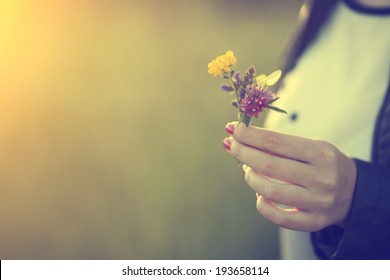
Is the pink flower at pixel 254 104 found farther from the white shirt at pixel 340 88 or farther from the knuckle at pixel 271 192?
the white shirt at pixel 340 88

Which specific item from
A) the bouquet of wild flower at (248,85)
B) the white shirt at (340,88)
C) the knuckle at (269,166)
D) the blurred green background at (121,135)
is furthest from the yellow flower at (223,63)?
the blurred green background at (121,135)

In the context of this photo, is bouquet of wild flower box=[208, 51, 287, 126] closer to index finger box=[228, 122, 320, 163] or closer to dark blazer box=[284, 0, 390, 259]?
index finger box=[228, 122, 320, 163]

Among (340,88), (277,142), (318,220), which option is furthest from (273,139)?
(340,88)

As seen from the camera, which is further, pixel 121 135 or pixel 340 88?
pixel 121 135

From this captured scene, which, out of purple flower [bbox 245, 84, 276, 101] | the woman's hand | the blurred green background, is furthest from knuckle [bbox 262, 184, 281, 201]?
the blurred green background

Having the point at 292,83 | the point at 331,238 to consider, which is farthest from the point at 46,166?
the point at 331,238

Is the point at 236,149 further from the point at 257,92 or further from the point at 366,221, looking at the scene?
the point at 366,221

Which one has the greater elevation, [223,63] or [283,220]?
[223,63]
